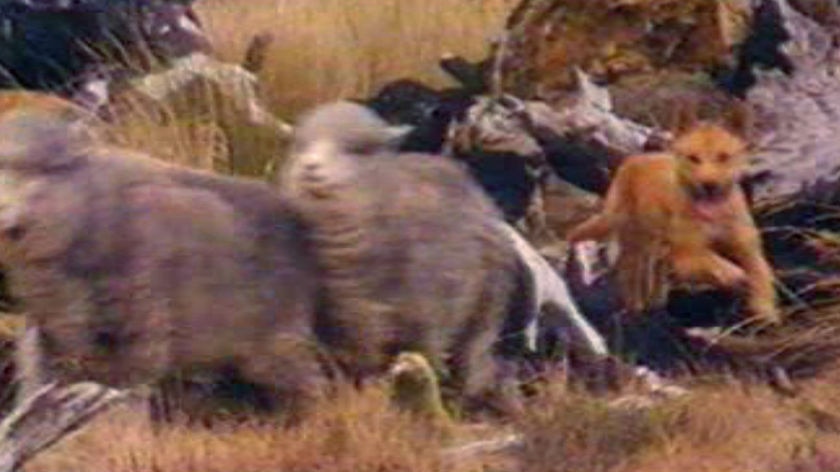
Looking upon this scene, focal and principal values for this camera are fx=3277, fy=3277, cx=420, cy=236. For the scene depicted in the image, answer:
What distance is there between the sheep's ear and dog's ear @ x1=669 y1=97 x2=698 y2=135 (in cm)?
97

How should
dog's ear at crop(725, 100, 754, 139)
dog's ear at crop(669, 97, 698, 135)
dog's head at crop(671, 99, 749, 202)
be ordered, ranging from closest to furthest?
dog's head at crop(671, 99, 749, 202)
dog's ear at crop(725, 100, 754, 139)
dog's ear at crop(669, 97, 698, 135)

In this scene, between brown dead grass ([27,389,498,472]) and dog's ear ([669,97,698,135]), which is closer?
brown dead grass ([27,389,498,472])

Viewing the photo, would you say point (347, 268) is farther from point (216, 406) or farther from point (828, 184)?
point (828, 184)

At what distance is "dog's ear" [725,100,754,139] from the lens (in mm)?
11545

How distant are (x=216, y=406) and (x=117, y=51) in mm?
3684

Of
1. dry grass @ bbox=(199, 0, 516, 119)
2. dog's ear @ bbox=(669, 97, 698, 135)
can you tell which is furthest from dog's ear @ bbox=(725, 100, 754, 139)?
dry grass @ bbox=(199, 0, 516, 119)

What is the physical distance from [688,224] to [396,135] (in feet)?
3.42

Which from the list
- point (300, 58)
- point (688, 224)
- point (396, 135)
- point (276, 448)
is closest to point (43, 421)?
point (276, 448)

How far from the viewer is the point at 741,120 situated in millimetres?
11648

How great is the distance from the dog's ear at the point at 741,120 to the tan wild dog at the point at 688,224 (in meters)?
0.21

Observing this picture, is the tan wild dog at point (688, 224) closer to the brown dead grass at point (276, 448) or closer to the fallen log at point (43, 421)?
the brown dead grass at point (276, 448)

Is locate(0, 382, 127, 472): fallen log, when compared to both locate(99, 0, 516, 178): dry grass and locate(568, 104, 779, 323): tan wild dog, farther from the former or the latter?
locate(99, 0, 516, 178): dry grass

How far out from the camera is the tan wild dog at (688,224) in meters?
10.9

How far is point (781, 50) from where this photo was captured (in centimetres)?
1228
